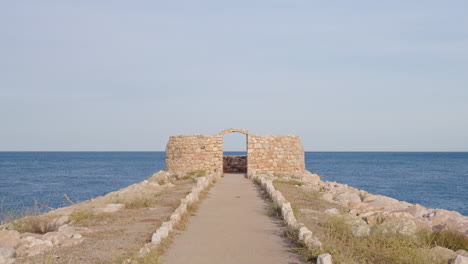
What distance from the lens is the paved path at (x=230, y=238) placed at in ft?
26.3

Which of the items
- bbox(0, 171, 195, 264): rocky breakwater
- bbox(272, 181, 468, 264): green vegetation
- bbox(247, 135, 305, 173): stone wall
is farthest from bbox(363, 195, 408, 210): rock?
bbox(0, 171, 195, 264): rocky breakwater

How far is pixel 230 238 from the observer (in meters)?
9.62

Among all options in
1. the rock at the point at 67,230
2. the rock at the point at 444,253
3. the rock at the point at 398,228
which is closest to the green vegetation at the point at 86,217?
the rock at the point at 67,230

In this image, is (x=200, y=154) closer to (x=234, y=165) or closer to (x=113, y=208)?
(x=234, y=165)

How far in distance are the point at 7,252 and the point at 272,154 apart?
19.3 meters

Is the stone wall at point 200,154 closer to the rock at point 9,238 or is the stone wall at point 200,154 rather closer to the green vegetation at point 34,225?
the green vegetation at point 34,225

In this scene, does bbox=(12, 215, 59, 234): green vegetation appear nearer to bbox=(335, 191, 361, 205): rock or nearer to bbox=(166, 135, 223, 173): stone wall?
bbox=(335, 191, 361, 205): rock

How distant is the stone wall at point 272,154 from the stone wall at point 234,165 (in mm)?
4967

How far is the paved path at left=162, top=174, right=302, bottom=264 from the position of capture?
8016 millimetres

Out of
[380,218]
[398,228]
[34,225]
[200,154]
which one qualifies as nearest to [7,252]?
[34,225]

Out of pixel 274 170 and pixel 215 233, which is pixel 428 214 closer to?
pixel 215 233

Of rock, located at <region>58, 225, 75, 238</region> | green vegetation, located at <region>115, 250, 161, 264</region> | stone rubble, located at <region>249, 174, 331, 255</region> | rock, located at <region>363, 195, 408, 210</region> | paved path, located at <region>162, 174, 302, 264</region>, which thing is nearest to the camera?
green vegetation, located at <region>115, 250, 161, 264</region>

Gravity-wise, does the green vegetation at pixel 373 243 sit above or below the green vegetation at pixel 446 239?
above

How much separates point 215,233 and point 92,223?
10.4 feet
